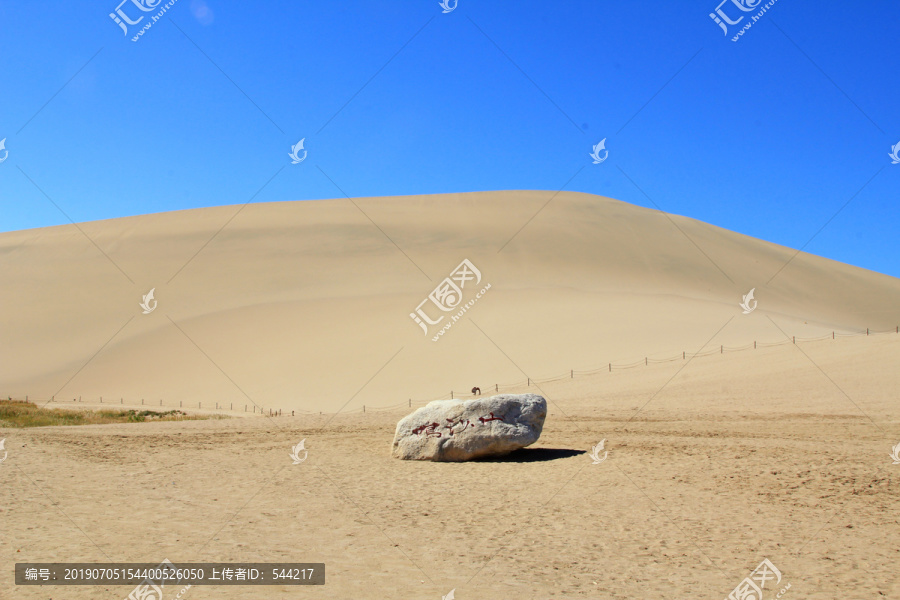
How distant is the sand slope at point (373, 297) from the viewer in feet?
111

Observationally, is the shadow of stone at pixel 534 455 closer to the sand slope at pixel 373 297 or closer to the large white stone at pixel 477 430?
the large white stone at pixel 477 430

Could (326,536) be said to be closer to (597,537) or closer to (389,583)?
(389,583)

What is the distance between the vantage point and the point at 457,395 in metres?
27.8

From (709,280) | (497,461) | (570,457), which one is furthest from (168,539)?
(709,280)

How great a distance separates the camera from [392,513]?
8469 mm

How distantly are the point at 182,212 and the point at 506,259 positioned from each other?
141 ft

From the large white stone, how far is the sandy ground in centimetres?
39

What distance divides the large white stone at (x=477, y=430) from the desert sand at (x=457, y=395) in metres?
0.50
